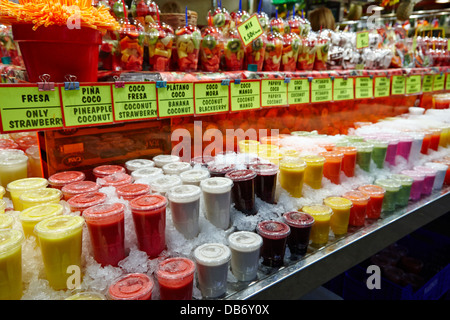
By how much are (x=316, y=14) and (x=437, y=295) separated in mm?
2557

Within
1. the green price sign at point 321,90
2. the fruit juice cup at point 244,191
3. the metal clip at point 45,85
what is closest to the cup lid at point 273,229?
the fruit juice cup at point 244,191

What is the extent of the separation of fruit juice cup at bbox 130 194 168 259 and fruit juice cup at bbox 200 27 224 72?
92 centimetres

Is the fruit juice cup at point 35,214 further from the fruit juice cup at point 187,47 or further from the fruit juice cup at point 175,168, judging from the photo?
the fruit juice cup at point 187,47

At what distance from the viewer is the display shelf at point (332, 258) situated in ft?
3.43

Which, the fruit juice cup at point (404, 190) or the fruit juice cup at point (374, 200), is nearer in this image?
the fruit juice cup at point (374, 200)

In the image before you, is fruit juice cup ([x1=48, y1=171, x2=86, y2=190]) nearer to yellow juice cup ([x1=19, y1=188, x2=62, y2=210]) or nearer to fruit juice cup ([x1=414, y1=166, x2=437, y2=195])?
yellow juice cup ([x1=19, y1=188, x2=62, y2=210])

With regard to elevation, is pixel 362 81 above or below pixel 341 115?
above

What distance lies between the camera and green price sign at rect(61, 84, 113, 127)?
1.10 m

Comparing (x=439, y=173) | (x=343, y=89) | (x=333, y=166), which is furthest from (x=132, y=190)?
(x=439, y=173)

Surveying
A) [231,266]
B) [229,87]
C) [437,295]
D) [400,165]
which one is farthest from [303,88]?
[437,295]

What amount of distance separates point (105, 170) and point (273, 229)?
28.4 inches

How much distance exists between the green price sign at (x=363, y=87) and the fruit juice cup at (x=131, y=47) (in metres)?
1.51

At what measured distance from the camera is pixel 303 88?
6.31 ft

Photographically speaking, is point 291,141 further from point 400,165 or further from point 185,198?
point 185,198
